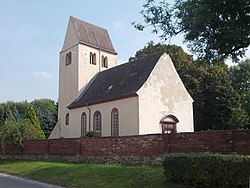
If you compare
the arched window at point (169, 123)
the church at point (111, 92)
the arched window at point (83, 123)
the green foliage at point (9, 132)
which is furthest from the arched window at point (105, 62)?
the green foliage at point (9, 132)

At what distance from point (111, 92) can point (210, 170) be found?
22498mm

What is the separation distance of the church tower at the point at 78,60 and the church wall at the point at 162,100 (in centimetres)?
1157

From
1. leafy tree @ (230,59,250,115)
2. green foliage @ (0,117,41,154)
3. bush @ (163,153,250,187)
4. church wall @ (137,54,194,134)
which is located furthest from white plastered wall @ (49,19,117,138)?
bush @ (163,153,250,187)

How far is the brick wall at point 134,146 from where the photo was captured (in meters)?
15.4

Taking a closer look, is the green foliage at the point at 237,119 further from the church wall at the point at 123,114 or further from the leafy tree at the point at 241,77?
the church wall at the point at 123,114

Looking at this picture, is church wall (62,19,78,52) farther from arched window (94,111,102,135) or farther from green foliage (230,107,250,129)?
green foliage (230,107,250,129)

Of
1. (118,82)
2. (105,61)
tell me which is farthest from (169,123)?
(105,61)

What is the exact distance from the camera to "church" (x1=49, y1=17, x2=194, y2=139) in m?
30.0

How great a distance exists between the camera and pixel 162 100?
30.9 meters

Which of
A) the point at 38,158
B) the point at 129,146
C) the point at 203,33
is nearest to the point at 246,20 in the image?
the point at 203,33

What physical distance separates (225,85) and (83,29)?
1915 centimetres

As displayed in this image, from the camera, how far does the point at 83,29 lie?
4266cm

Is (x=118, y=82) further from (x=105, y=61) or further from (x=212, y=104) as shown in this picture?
(x=212, y=104)

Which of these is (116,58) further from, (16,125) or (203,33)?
(203,33)
